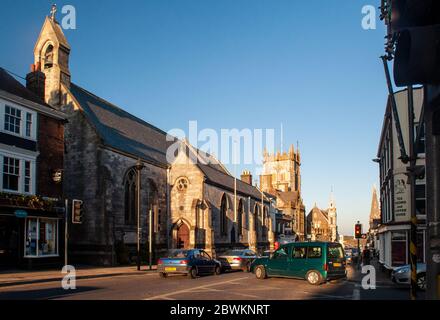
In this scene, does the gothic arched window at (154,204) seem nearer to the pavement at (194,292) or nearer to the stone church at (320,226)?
the pavement at (194,292)

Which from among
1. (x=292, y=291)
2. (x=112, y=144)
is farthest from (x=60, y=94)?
(x=292, y=291)

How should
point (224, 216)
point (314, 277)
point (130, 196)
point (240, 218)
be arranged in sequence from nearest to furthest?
point (314, 277) → point (130, 196) → point (224, 216) → point (240, 218)

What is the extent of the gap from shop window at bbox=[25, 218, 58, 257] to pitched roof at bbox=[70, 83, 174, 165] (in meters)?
8.16

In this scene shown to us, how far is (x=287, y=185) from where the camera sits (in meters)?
116

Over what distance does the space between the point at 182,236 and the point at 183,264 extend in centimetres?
2022

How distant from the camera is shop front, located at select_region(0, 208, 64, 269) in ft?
81.6

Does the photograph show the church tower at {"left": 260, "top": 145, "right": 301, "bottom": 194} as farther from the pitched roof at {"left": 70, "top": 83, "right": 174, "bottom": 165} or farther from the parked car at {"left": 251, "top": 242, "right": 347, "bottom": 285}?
the parked car at {"left": 251, "top": 242, "right": 347, "bottom": 285}

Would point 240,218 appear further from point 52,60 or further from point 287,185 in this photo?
point 287,185

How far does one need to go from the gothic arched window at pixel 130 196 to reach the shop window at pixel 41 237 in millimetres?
8455

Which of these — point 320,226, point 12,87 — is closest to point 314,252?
point 12,87

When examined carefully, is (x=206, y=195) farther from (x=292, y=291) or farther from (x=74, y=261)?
(x=292, y=291)

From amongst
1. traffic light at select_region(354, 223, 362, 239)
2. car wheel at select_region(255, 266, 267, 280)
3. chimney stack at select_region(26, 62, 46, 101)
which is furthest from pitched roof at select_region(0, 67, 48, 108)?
traffic light at select_region(354, 223, 362, 239)

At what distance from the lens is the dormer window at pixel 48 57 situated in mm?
34062
